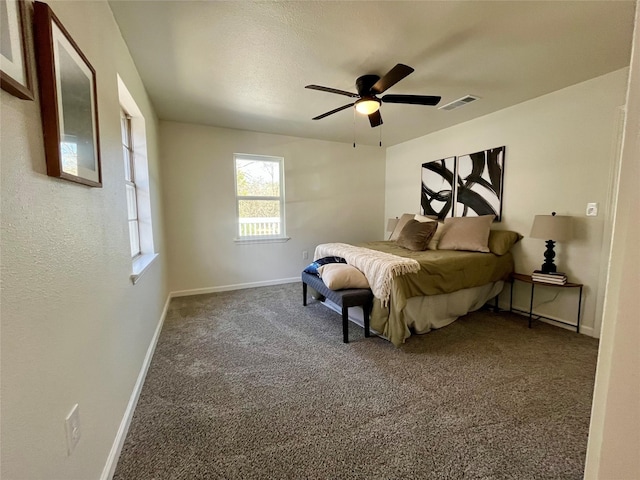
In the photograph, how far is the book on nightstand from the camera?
268cm

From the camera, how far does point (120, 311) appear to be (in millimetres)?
1526

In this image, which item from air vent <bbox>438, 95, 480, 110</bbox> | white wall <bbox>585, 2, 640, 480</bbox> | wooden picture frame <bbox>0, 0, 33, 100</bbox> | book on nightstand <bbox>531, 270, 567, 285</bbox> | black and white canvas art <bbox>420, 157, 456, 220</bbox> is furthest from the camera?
black and white canvas art <bbox>420, 157, 456, 220</bbox>

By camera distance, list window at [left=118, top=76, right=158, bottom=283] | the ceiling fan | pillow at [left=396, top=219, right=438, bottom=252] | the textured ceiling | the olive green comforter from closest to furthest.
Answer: the textured ceiling
the ceiling fan
the olive green comforter
window at [left=118, top=76, right=158, bottom=283]
pillow at [left=396, top=219, right=438, bottom=252]

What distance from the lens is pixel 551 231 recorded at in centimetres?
266

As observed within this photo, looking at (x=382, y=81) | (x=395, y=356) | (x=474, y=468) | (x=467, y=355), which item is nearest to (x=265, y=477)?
→ (x=474, y=468)

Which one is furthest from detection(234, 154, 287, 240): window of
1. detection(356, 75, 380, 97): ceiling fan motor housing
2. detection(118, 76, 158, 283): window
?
detection(356, 75, 380, 97): ceiling fan motor housing

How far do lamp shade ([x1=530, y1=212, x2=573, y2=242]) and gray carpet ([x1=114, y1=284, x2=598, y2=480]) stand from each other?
0.96 meters

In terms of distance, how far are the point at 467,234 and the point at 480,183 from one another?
802 millimetres

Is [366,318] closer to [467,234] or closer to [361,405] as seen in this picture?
[361,405]

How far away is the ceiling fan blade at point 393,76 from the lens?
6.31 feet

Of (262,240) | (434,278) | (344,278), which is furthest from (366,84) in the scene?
(262,240)

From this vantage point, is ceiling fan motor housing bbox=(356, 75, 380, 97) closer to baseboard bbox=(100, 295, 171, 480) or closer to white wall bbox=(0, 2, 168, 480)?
white wall bbox=(0, 2, 168, 480)

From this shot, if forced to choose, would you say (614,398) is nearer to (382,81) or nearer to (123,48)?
(382,81)

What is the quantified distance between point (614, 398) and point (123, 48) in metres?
2.88
